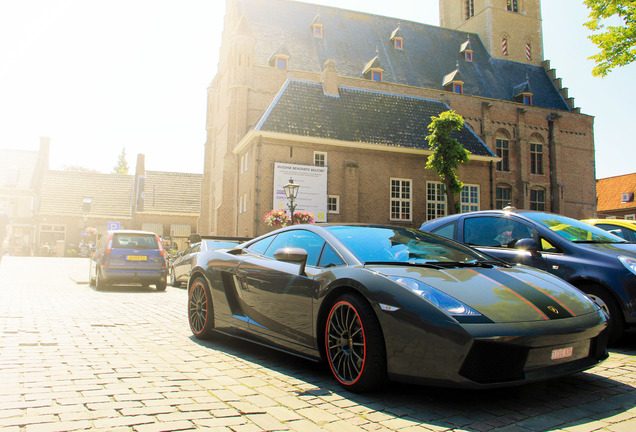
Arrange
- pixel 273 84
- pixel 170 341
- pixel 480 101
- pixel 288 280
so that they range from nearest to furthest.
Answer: pixel 288 280 → pixel 170 341 → pixel 273 84 → pixel 480 101

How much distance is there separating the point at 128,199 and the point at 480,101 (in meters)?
36.4

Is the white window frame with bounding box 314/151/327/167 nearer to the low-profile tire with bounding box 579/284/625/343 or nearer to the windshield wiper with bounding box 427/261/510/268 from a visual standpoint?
the low-profile tire with bounding box 579/284/625/343

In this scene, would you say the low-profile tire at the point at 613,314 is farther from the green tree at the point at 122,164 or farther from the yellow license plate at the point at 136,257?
the green tree at the point at 122,164

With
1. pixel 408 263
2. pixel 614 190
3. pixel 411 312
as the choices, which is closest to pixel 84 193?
pixel 408 263

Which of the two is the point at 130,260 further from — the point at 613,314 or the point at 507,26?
the point at 507,26

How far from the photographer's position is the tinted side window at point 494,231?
627 centimetres

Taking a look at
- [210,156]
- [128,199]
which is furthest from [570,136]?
[128,199]

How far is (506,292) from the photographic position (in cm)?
335

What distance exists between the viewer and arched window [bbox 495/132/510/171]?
40219mm

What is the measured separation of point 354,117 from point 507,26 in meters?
25.1

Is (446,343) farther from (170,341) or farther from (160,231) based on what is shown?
(160,231)

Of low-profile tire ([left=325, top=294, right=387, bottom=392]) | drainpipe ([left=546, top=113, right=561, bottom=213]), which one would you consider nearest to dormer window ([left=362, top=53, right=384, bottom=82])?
drainpipe ([left=546, top=113, right=561, bottom=213])

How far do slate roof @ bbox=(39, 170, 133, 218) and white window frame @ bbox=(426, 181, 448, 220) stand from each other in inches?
1287

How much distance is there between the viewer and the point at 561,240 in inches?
227
